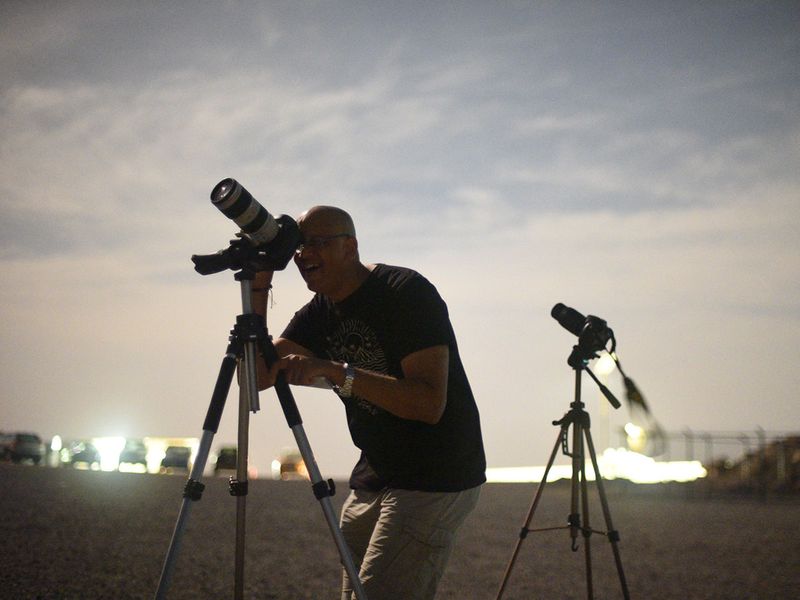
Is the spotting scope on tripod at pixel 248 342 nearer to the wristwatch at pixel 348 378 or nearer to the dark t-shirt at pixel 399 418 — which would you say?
the wristwatch at pixel 348 378

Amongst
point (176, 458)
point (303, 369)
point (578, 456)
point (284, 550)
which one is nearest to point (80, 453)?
point (176, 458)

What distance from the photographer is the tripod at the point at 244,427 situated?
127 inches

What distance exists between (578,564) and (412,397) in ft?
29.2

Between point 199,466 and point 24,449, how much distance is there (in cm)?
3158

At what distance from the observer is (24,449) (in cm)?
3120

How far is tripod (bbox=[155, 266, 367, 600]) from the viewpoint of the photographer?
324cm

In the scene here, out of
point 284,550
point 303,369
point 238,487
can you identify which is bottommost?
point 284,550

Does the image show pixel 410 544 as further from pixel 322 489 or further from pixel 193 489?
pixel 193 489

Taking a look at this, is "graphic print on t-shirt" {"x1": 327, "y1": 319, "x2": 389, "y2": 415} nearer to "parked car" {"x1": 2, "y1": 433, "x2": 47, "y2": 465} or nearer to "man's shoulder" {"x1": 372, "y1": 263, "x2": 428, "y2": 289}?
"man's shoulder" {"x1": 372, "y1": 263, "x2": 428, "y2": 289}

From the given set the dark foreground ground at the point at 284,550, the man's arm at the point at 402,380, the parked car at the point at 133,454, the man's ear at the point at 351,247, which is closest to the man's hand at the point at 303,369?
the man's arm at the point at 402,380

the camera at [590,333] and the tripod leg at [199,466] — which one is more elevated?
the camera at [590,333]

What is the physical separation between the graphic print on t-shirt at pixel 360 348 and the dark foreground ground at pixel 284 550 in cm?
511

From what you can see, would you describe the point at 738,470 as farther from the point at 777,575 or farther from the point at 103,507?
the point at 103,507

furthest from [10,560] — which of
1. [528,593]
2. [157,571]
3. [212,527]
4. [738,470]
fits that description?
[738,470]
